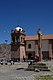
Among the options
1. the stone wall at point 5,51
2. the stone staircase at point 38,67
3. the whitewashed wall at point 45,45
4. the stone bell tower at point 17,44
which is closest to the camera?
the stone staircase at point 38,67

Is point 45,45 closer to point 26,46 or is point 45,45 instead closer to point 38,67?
point 26,46

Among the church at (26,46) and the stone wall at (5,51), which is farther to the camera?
the stone wall at (5,51)

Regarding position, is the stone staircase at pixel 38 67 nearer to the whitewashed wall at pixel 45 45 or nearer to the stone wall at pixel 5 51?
the whitewashed wall at pixel 45 45

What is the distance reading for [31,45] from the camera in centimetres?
7362

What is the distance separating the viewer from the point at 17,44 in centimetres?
7100

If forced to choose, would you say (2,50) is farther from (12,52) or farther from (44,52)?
(44,52)

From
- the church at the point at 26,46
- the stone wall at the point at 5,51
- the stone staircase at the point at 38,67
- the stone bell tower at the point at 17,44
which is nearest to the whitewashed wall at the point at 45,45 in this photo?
the church at the point at 26,46

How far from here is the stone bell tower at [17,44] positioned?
7069cm

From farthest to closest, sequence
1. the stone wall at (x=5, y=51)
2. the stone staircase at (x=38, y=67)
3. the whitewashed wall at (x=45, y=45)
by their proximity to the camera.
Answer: the stone wall at (x=5, y=51) → the whitewashed wall at (x=45, y=45) → the stone staircase at (x=38, y=67)

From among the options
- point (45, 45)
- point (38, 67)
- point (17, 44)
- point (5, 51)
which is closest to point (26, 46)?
point (17, 44)

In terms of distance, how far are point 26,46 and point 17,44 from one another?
3.85m

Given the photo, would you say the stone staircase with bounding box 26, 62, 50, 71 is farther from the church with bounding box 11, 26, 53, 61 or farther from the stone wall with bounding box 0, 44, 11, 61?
the stone wall with bounding box 0, 44, 11, 61

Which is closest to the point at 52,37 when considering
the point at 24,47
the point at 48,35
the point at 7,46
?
the point at 48,35

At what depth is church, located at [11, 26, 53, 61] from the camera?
7094 cm
